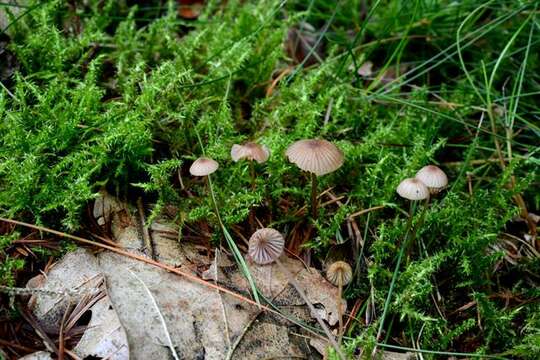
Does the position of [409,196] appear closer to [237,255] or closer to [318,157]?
[318,157]

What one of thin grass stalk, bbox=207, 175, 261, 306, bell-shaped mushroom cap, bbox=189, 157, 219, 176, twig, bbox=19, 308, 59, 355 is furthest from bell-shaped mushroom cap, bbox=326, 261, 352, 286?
twig, bbox=19, 308, 59, 355

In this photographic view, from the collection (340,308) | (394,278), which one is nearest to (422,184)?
(394,278)

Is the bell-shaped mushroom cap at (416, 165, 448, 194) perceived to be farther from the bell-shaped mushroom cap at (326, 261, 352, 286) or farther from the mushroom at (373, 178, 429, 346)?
the bell-shaped mushroom cap at (326, 261, 352, 286)

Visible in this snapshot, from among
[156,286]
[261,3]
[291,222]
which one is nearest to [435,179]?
[291,222]

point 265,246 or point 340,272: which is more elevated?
point 265,246

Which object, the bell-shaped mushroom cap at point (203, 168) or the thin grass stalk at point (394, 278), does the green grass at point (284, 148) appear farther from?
the bell-shaped mushroom cap at point (203, 168)
